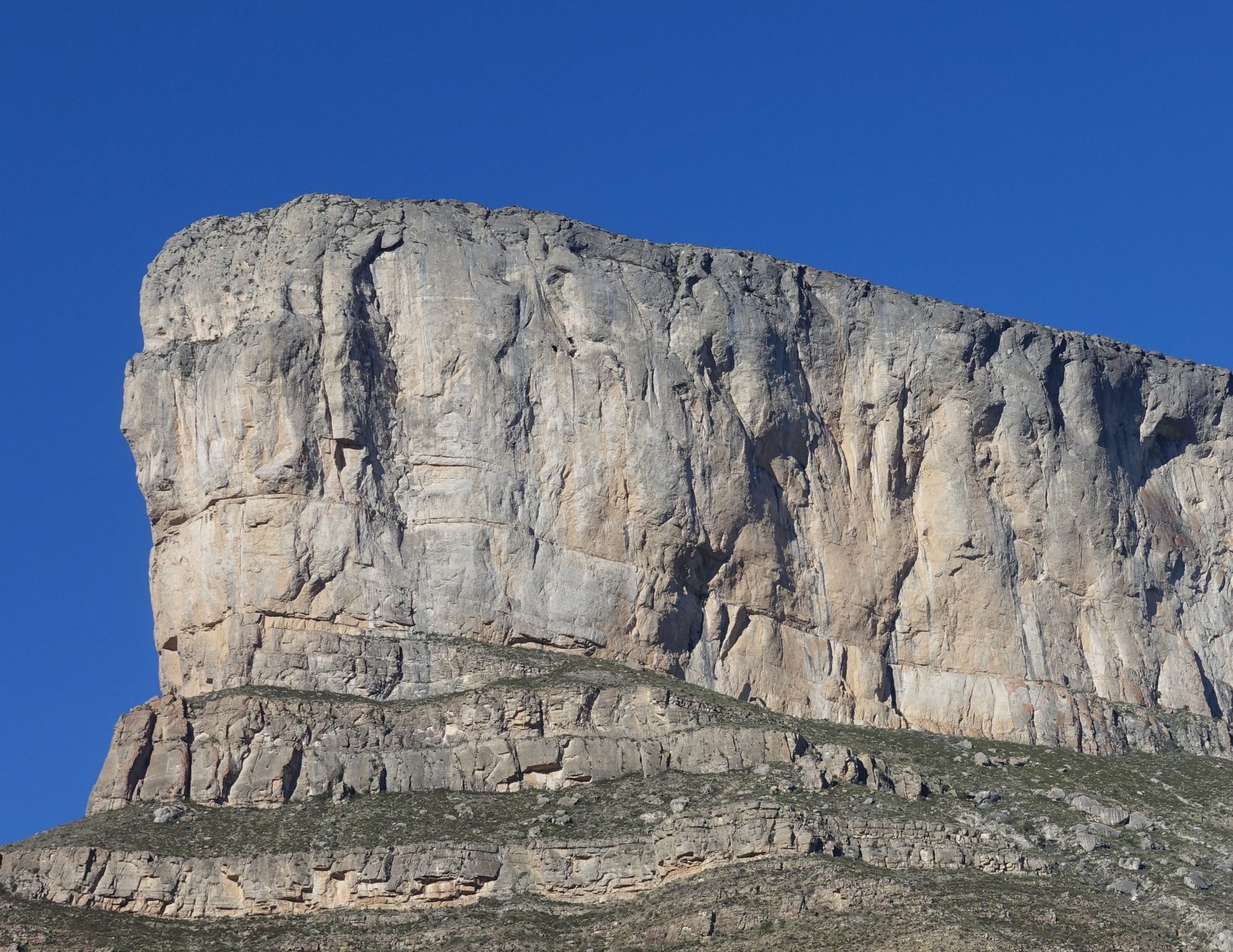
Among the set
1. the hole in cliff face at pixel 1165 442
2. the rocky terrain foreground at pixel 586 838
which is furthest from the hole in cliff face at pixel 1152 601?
the rocky terrain foreground at pixel 586 838

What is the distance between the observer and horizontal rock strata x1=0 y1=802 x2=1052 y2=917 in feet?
280

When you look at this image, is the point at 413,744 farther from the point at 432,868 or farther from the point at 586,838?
the point at 586,838

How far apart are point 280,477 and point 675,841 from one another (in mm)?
20736

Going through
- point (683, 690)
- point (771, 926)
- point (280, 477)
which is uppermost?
point (280, 477)

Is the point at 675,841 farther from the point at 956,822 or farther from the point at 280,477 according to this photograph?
the point at 280,477

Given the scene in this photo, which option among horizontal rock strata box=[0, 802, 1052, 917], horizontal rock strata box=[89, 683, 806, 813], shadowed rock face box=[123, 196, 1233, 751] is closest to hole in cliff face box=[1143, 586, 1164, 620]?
shadowed rock face box=[123, 196, 1233, 751]

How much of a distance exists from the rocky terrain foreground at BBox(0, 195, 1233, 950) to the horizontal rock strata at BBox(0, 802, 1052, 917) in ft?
0.42

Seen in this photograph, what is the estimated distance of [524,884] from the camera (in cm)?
8594

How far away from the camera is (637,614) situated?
329 ft

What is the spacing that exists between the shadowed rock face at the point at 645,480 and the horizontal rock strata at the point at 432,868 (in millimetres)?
10396

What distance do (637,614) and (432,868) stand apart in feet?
56.5

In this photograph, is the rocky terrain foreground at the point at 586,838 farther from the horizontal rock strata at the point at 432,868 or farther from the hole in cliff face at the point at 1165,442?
the hole in cliff face at the point at 1165,442

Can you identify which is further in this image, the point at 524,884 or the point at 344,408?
the point at 344,408

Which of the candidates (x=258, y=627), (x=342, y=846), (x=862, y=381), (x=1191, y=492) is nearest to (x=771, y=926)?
(x=342, y=846)
